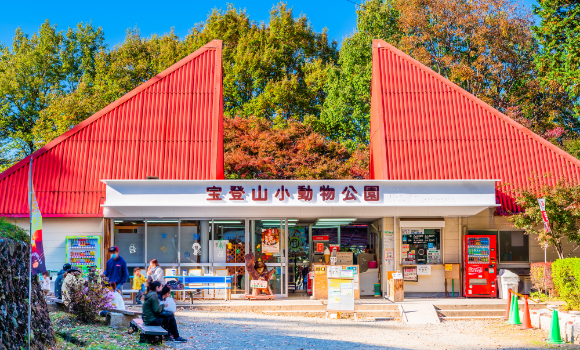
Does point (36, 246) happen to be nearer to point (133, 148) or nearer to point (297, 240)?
point (133, 148)

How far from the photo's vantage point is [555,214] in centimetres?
1681

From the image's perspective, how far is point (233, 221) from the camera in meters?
18.2

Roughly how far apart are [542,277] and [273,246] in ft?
25.9

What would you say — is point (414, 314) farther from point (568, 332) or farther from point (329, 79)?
point (329, 79)

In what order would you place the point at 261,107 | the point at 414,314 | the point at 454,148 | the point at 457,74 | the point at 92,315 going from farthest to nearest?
the point at 261,107, the point at 457,74, the point at 454,148, the point at 414,314, the point at 92,315

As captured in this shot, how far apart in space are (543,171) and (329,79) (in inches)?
787

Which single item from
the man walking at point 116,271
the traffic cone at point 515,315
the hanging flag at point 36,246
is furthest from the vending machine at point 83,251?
the traffic cone at point 515,315

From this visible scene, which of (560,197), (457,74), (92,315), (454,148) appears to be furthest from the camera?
(457,74)

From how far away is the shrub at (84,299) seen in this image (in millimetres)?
11281

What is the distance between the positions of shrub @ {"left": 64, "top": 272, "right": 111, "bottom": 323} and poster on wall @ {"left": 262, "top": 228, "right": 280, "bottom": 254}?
735 cm

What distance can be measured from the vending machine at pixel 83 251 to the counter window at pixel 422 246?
9.48 meters

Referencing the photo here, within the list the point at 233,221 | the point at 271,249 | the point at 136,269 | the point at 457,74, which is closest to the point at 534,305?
the point at 271,249

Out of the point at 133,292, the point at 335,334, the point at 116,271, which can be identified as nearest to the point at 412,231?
the point at 335,334

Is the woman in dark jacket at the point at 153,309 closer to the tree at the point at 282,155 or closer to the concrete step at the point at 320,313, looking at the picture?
the concrete step at the point at 320,313
